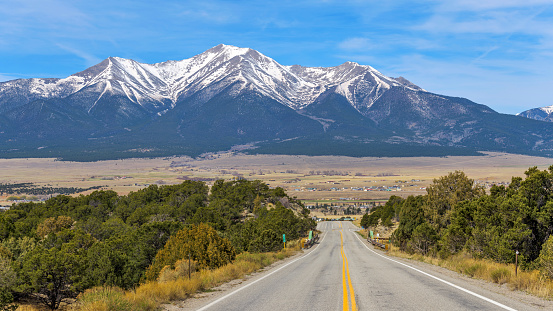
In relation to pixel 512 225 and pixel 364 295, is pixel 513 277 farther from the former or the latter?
pixel 512 225

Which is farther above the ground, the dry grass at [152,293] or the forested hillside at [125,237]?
the dry grass at [152,293]

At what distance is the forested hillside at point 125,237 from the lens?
81.3ft

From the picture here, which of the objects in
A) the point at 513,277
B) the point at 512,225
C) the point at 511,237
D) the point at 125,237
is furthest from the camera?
the point at 125,237

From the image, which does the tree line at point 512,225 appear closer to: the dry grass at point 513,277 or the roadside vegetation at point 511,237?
the roadside vegetation at point 511,237

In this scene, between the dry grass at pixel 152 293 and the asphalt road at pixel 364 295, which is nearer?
the dry grass at pixel 152 293

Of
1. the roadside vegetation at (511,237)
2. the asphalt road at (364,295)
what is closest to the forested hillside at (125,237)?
the asphalt road at (364,295)

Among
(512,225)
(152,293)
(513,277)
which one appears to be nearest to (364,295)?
(513,277)

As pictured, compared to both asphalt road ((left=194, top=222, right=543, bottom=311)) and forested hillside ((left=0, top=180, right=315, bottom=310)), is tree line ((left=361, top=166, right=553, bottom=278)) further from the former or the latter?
forested hillside ((left=0, top=180, right=315, bottom=310))

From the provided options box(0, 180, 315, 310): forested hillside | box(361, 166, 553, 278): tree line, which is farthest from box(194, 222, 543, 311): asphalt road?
box(0, 180, 315, 310): forested hillside

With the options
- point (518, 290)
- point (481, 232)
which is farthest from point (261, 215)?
point (518, 290)

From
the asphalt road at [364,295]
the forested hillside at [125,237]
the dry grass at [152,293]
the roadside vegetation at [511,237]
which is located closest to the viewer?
the dry grass at [152,293]

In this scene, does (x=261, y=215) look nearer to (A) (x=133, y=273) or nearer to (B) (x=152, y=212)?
(B) (x=152, y=212)

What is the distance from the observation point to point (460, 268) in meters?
19.3

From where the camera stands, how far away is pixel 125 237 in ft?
139
